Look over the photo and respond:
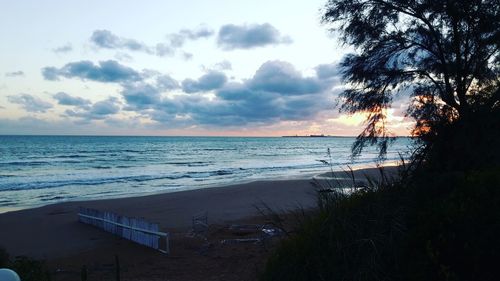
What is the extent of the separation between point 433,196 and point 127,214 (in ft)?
47.5

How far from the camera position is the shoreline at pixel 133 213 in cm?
1264

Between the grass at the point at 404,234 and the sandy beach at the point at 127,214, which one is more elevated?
the grass at the point at 404,234

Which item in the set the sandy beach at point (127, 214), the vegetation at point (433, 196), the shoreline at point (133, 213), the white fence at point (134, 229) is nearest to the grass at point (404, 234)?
the vegetation at point (433, 196)

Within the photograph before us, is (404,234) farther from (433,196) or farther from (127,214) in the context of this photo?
(127,214)

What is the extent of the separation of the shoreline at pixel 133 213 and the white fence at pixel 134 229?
10.7 inches

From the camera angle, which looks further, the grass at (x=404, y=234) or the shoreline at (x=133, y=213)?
the shoreline at (x=133, y=213)

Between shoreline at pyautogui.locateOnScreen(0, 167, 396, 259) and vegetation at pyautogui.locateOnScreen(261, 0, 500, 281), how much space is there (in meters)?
2.88

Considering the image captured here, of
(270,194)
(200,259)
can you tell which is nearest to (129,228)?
(200,259)

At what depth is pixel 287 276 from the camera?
16.0 ft

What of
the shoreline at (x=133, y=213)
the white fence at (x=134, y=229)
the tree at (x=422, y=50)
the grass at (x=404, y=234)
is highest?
the tree at (x=422, y=50)

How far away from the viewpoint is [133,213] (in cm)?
1773

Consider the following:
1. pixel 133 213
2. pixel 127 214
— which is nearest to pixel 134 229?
pixel 127 214

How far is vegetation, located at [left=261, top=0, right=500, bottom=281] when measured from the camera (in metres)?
3.80

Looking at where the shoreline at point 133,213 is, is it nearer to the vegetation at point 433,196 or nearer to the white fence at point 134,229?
the white fence at point 134,229
